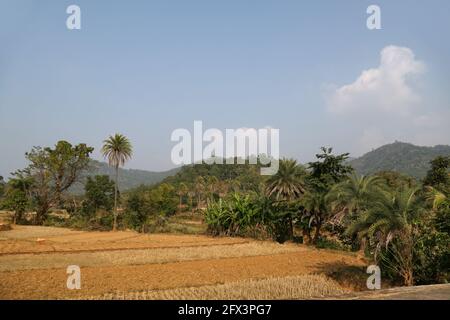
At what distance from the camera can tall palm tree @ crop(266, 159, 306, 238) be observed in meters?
29.8

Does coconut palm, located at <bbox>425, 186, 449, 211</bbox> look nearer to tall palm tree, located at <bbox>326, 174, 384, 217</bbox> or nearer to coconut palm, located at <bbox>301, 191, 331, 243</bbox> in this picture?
tall palm tree, located at <bbox>326, 174, 384, 217</bbox>

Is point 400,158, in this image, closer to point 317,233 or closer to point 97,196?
point 97,196

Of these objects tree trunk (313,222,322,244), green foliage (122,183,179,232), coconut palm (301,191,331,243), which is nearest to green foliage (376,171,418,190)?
coconut palm (301,191,331,243)

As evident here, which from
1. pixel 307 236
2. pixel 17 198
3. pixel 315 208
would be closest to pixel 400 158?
pixel 307 236

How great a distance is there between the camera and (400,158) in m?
160

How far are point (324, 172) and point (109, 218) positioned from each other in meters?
27.6

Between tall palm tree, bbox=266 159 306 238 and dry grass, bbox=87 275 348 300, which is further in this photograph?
tall palm tree, bbox=266 159 306 238

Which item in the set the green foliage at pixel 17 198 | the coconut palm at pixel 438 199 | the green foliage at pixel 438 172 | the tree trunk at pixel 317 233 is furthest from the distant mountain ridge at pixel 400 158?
the coconut palm at pixel 438 199

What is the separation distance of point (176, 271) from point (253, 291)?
5419mm

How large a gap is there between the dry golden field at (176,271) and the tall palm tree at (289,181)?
4167 mm

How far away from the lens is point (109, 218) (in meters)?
44.7

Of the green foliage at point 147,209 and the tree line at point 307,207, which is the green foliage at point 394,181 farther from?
the green foliage at point 147,209

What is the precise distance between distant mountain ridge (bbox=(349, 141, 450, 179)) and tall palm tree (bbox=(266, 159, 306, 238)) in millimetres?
112000
